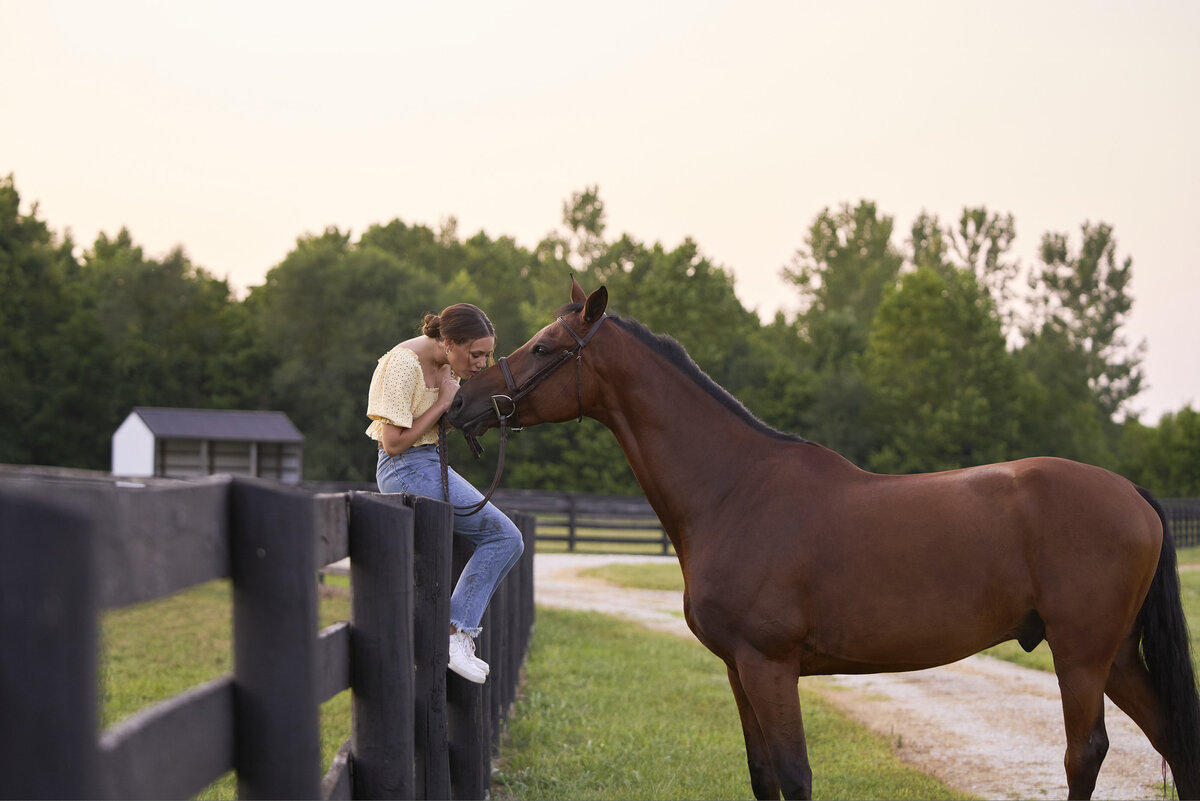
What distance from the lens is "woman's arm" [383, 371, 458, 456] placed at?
4254mm

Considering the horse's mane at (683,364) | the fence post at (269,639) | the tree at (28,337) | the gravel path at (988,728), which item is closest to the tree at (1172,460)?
the gravel path at (988,728)

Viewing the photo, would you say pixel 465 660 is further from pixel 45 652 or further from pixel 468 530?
pixel 45 652

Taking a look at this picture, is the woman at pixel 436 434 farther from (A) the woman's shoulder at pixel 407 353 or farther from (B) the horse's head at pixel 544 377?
(B) the horse's head at pixel 544 377

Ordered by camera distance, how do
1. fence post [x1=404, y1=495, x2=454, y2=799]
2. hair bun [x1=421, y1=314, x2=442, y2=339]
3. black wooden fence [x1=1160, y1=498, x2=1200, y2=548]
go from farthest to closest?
black wooden fence [x1=1160, y1=498, x2=1200, y2=548], hair bun [x1=421, y1=314, x2=442, y2=339], fence post [x1=404, y1=495, x2=454, y2=799]

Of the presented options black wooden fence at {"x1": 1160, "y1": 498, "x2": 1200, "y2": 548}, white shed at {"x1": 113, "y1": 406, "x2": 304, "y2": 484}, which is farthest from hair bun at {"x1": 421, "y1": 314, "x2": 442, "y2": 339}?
white shed at {"x1": 113, "y1": 406, "x2": 304, "y2": 484}

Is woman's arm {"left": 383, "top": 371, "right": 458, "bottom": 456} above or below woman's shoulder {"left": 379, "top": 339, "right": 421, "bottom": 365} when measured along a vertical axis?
below

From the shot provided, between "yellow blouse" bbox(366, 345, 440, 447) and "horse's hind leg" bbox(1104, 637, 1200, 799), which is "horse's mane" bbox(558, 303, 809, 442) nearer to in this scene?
"yellow blouse" bbox(366, 345, 440, 447)

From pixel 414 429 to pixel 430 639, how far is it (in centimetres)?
129

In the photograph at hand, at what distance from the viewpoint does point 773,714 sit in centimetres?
417

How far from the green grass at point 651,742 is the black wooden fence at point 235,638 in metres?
2.71

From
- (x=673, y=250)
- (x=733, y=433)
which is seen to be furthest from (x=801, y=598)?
(x=673, y=250)

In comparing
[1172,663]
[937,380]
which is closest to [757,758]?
[1172,663]

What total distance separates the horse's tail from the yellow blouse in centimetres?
328

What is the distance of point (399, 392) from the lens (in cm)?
427
